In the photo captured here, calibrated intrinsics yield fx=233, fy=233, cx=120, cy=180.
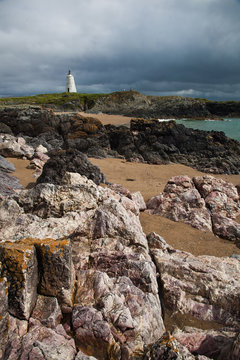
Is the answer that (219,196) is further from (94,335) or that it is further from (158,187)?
(94,335)

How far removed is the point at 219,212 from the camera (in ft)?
27.8

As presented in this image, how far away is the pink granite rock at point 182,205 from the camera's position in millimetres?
7994

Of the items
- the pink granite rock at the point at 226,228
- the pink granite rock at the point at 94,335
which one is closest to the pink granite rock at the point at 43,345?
Result: the pink granite rock at the point at 94,335

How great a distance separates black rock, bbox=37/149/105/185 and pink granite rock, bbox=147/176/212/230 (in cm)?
339

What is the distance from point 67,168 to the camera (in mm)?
10633

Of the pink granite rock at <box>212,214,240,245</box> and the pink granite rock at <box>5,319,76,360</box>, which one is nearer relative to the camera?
the pink granite rock at <box>5,319,76,360</box>

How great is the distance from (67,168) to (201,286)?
774 centimetres

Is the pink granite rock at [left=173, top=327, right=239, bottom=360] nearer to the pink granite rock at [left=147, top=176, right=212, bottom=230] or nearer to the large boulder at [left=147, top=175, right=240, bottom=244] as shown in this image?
the large boulder at [left=147, top=175, right=240, bottom=244]

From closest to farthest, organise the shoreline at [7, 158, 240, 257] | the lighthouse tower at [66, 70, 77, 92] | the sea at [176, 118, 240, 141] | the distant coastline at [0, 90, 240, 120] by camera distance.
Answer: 1. the shoreline at [7, 158, 240, 257]
2. the sea at [176, 118, 240, 141]
3. the distant coastline at [0, 90, 240, 120]
4. the lighthouse tower at [66, 70, 77, 92]

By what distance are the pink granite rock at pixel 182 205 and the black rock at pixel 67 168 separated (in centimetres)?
339

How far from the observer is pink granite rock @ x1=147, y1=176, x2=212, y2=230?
7994mm

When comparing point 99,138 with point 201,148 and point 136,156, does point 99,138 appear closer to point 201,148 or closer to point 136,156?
point 136,156

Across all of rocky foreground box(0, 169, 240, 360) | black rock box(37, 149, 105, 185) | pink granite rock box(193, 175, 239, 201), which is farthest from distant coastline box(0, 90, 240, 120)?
rocky foreground box(0, 169, 240, 360)

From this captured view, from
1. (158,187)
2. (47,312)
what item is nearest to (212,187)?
(158,187)
